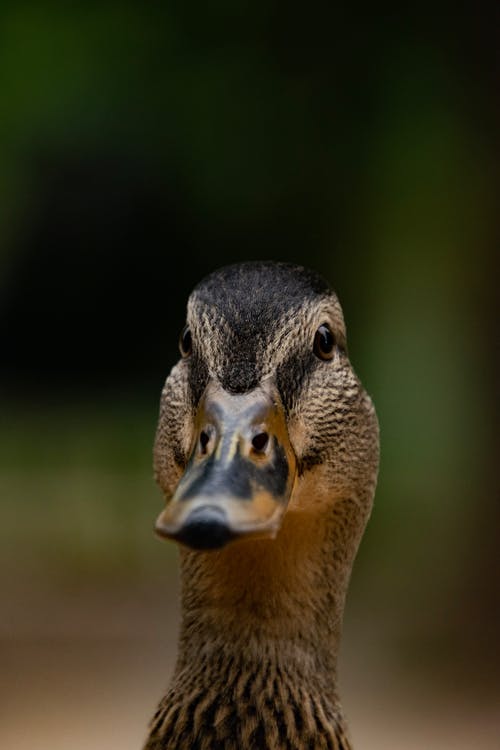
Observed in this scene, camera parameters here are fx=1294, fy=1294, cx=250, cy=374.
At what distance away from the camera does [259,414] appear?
183 centimetres

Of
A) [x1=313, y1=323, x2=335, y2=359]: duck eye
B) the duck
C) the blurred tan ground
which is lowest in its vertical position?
the blurred tan ground

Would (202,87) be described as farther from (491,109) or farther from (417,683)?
(417,683)

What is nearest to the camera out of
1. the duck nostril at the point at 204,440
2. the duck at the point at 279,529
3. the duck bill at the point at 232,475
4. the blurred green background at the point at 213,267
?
the duck bill at the point at 232,475

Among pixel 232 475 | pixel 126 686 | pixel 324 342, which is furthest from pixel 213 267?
pixel 232 475

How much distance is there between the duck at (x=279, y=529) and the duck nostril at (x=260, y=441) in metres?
0.03

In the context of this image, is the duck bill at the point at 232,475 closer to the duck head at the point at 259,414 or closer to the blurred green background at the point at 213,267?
the duck head at the point at 259,414

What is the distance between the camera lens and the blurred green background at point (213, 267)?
5.44m

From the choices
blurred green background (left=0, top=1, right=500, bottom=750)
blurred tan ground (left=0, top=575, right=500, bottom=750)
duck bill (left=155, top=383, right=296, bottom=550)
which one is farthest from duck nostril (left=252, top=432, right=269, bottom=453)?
blurred green background (left=0, top=1, right=500, bottom=750)

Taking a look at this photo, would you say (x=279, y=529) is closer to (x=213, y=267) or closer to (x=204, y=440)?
(x=204, y=440)

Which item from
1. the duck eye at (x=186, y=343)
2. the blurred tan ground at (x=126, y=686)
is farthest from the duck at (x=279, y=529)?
the blurred tan ground at (x=126, y=686)

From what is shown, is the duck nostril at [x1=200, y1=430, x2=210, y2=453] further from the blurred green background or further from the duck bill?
the blurred green background

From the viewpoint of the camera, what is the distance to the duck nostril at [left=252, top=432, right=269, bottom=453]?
179cm

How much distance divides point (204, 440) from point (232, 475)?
0.33 feet

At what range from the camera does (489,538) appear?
17.5 ft
